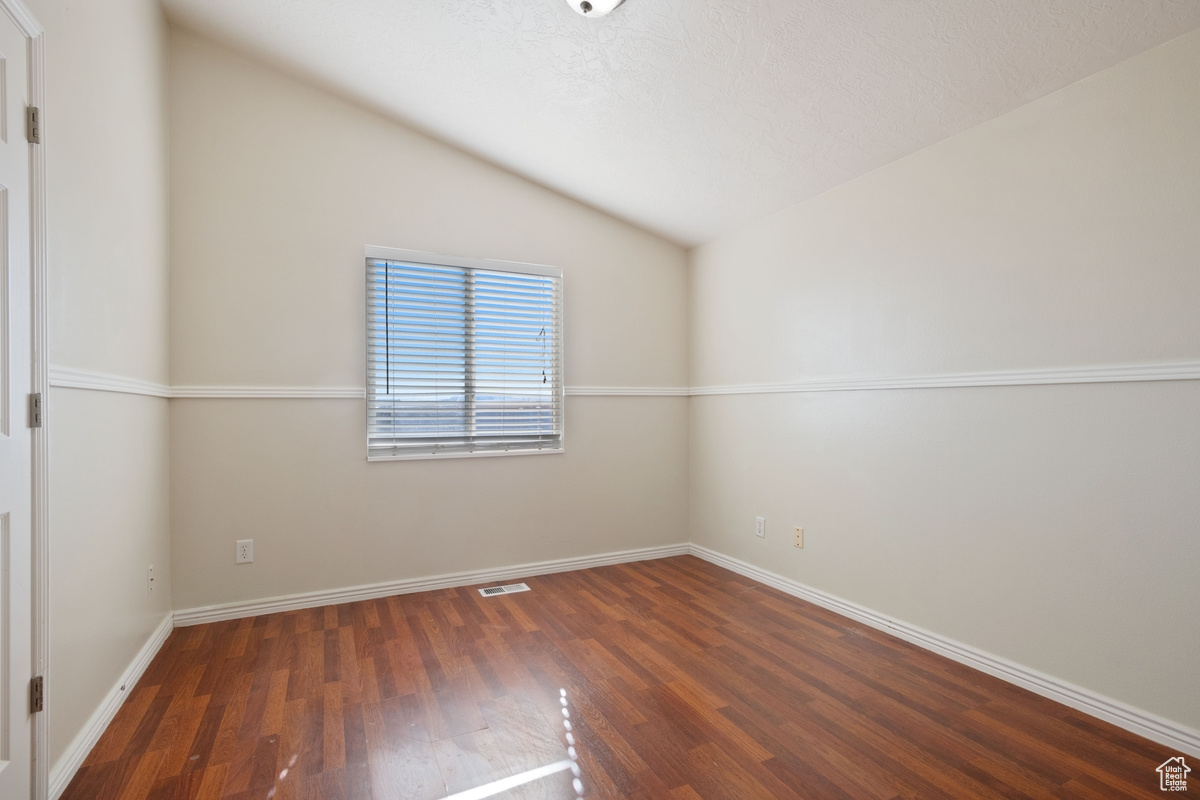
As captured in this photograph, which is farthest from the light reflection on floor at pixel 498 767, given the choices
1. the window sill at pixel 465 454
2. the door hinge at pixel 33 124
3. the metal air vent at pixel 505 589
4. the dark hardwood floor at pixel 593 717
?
the door hinge at pixel 33 124

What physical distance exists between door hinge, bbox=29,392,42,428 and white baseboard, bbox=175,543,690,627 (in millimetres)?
1695

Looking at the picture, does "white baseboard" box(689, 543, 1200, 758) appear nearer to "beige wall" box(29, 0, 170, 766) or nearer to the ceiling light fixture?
the ceiling light fixture

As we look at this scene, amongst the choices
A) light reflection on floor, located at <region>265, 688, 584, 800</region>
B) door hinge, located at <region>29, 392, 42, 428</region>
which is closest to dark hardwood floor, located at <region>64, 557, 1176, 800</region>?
light reflection on floor, located at <region>265, 688, 584, 800</region>

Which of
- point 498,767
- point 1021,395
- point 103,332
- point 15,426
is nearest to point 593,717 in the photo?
point 498,767

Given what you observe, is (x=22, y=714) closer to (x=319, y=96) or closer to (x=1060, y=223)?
(x=319, y=96)

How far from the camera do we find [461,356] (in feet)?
11.1

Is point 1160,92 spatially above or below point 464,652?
above

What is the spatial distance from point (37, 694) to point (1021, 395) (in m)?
3.14

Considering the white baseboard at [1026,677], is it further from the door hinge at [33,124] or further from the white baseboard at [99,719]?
the door hinge at [33,124]

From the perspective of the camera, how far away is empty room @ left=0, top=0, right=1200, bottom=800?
1670mm

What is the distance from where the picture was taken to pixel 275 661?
7.74 ft

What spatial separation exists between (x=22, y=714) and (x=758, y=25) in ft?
9.62

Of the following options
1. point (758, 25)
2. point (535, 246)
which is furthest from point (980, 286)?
point (535, 246)

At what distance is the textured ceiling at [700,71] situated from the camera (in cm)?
187
